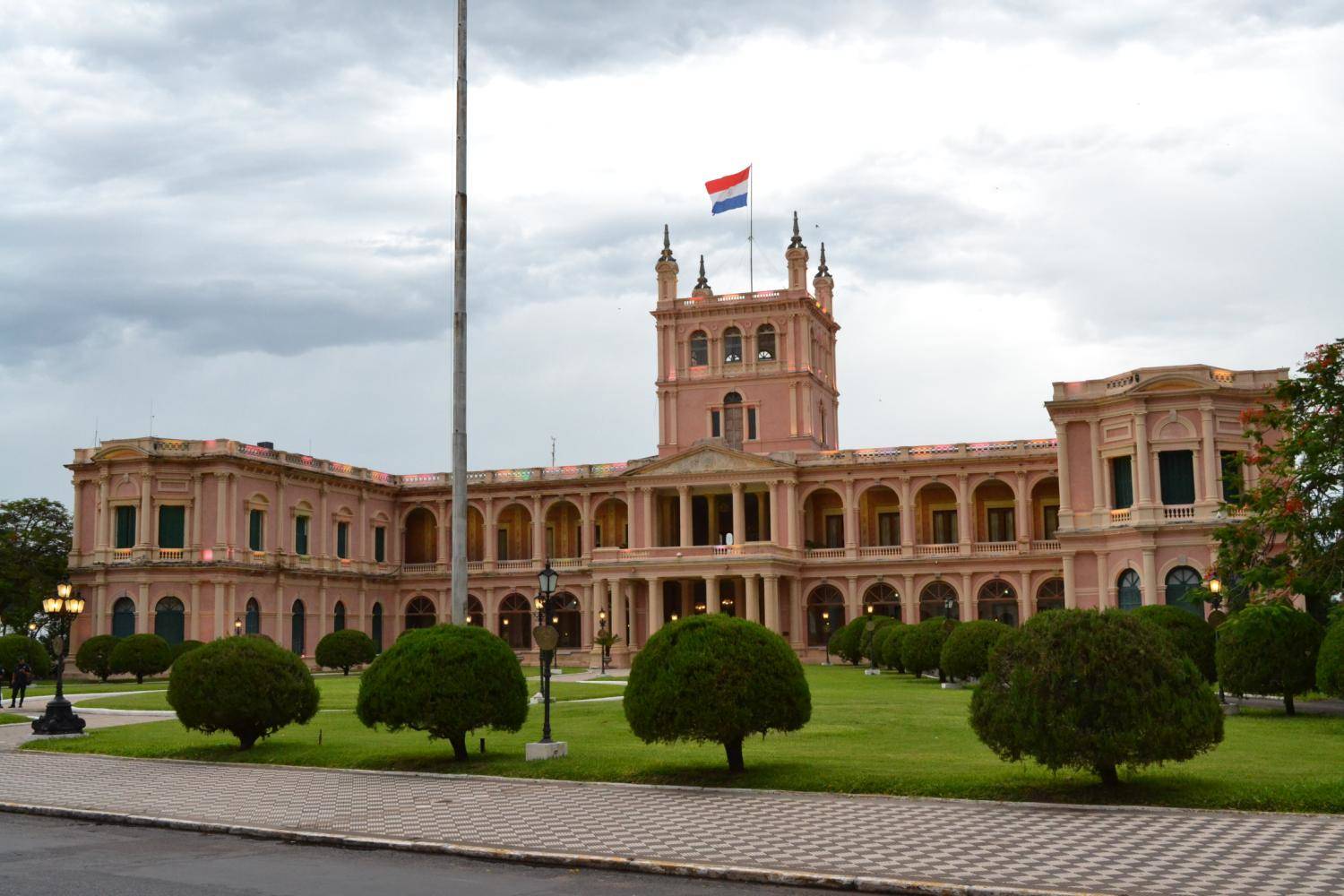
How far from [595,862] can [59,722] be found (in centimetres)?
1809

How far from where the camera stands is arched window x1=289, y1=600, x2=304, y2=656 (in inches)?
2456

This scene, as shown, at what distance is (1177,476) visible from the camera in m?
49.8

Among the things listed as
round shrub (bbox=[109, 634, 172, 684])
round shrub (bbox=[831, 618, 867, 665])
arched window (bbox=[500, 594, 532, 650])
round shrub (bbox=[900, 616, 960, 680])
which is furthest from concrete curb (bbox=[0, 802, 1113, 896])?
arched window (bbox=[500, 594, 532, 650])

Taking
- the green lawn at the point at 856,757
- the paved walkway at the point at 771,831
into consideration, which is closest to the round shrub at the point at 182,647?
the green lawn at the point at 856,757

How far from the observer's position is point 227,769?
20.7m

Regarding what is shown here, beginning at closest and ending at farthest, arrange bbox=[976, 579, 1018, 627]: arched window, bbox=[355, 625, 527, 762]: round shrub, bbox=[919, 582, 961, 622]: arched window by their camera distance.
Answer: bbox=[355, 625, 527, 762]: round shrub
bbox=[976, 579, 1018, 627]: arched window
bbox=[919, 582, 961, 622]: arched window

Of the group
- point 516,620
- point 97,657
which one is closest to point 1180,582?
point 516,620

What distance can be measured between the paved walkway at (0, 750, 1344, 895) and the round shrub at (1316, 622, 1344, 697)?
36.1ft

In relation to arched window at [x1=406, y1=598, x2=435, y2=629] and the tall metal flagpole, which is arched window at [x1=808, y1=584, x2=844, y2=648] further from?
the tall metal flagpole

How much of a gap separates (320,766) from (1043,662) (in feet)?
36.9

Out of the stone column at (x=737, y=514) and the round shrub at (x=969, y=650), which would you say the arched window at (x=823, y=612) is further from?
the round shrub at (x=969, y=650)

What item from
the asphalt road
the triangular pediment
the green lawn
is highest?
the triangular pediment

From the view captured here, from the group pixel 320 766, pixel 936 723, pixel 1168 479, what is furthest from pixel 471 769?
pixel 1168 479

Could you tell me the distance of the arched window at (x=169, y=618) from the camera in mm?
57781
